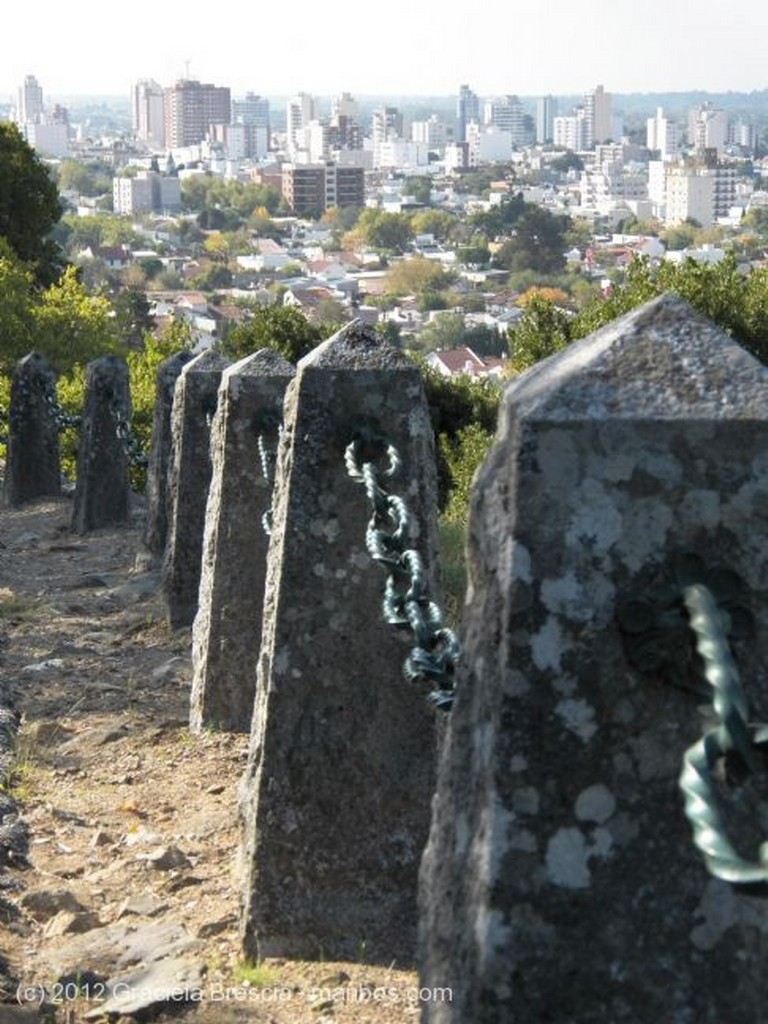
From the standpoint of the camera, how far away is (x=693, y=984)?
2299 millimetres

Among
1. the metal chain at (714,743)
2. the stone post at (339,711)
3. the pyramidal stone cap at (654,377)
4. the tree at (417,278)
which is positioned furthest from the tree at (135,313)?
the tree at (417,278)

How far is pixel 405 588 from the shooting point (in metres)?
4.41

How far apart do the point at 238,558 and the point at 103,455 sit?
6.94m

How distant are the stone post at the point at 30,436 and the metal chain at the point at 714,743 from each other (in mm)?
13819

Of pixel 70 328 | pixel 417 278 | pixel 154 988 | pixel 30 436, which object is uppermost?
pixel 154 988

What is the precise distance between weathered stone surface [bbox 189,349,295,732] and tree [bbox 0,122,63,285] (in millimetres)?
23218

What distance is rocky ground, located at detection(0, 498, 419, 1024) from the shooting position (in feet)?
14.7

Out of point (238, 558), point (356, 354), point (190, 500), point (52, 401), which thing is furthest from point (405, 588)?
point (52, 401)

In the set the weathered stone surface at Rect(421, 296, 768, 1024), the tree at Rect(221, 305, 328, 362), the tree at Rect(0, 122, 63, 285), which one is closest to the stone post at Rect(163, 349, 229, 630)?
the weathered stone surface at Rect(421, 296, 768, 1024)

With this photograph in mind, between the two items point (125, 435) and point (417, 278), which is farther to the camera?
point (417, 278)

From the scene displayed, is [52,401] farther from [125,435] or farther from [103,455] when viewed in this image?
[125,435]

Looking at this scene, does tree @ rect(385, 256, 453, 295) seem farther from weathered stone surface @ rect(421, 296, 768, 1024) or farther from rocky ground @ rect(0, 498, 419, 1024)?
weathered stone surface @ rect(421, 296, 768, 1024)

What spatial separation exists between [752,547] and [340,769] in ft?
8.25

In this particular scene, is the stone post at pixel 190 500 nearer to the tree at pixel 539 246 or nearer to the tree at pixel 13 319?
the tree at pixel 13 319
